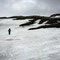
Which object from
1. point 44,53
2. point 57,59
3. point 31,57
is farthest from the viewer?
point 44,53

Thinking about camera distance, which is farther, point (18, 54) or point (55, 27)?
point (55, 27)

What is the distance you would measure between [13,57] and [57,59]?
150 inches

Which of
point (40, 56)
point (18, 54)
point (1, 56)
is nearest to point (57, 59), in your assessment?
point (40, 56)

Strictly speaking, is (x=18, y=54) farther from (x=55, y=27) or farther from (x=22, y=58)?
(x=55, y=27)

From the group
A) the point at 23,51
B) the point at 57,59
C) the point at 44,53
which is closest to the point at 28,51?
the point at 23,51

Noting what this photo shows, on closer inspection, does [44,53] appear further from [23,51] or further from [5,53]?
[5,53]

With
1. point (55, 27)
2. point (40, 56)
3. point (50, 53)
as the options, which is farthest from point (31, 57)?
point (55, 27)

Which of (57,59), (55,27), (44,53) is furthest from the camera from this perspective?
(55,27)

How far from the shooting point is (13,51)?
17969 millimetres

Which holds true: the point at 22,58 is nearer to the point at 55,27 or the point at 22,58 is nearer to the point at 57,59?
the point at 57,59

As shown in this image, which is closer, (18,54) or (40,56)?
(40,56)

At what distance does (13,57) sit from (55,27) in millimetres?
19659

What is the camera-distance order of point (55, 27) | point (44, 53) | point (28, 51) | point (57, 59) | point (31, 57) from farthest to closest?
point (55, 27)
point (28, 51)
point (44, 53)
point (31, 57)
point (57, 59)

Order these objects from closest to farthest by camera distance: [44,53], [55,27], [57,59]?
[57,59] < [44,53] < [55,27]
